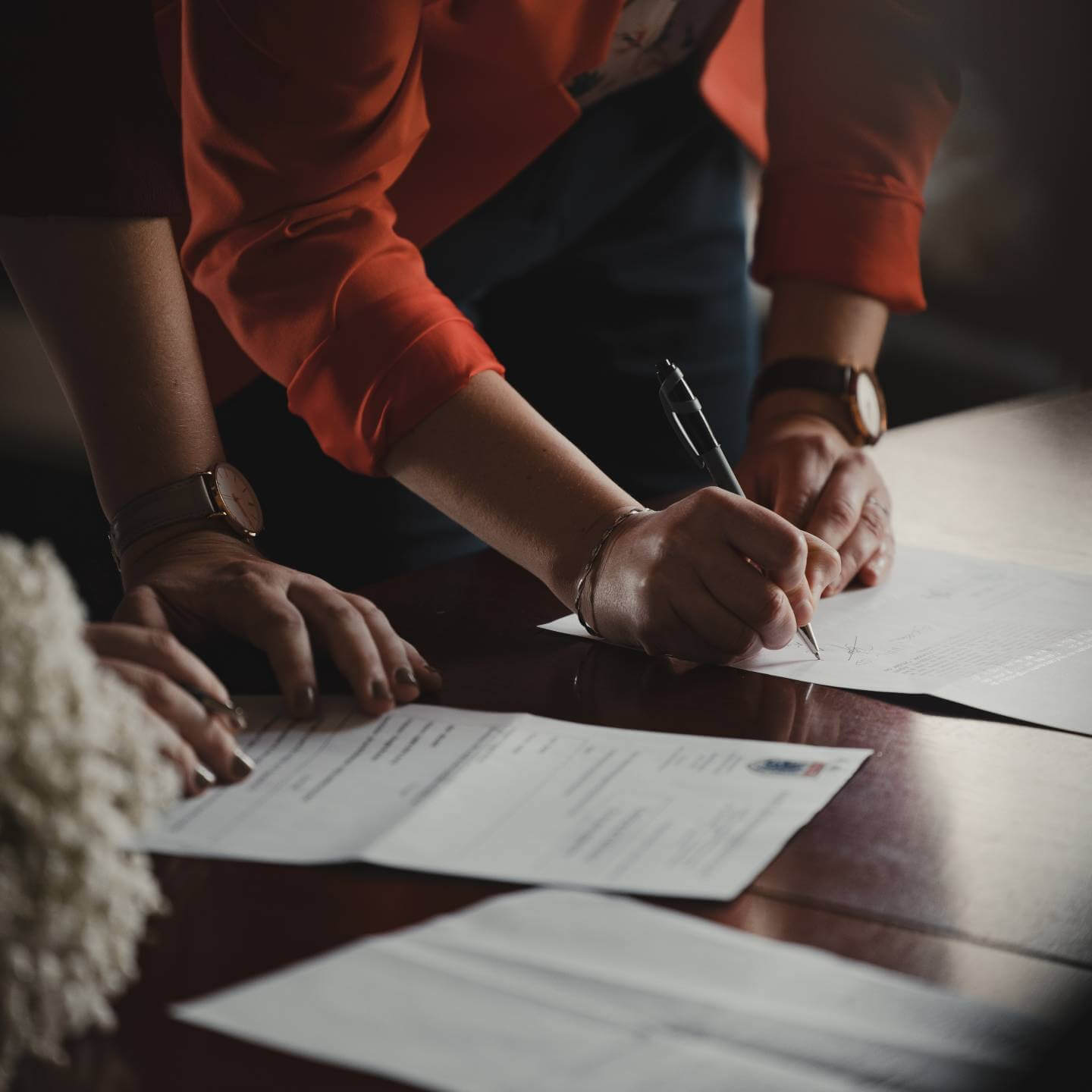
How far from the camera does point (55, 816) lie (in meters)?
0.43

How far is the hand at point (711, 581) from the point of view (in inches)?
34.8

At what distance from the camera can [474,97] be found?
120 centimetres

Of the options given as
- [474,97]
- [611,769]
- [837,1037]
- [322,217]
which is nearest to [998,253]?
[474,97]

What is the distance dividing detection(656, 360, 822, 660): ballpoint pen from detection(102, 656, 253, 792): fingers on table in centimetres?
47

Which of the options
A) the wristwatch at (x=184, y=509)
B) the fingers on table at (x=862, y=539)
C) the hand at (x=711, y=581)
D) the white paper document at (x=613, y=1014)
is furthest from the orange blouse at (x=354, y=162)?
the white paper document at (x=613, y=1014)

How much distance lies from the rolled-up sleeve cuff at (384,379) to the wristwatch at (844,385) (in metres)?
0.39

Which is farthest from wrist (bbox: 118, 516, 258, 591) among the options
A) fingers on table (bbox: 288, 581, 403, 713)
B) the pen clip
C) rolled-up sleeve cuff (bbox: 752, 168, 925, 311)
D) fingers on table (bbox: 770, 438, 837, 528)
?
rolled-up sleeve cuff (bbox: 752, 168, 925, 311)

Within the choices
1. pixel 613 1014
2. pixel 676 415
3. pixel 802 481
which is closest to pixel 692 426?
pixel 676 415

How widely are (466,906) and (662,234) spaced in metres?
1.05

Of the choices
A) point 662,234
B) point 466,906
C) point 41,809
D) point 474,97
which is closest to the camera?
point 41,809

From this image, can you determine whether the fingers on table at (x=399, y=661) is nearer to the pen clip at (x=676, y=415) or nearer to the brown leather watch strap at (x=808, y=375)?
the pen clip at (x=676, y=415)

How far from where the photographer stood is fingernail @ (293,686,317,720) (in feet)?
2.66

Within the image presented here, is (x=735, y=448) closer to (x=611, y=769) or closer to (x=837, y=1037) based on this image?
(x=611, y=769)

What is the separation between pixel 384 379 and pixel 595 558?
22cm
